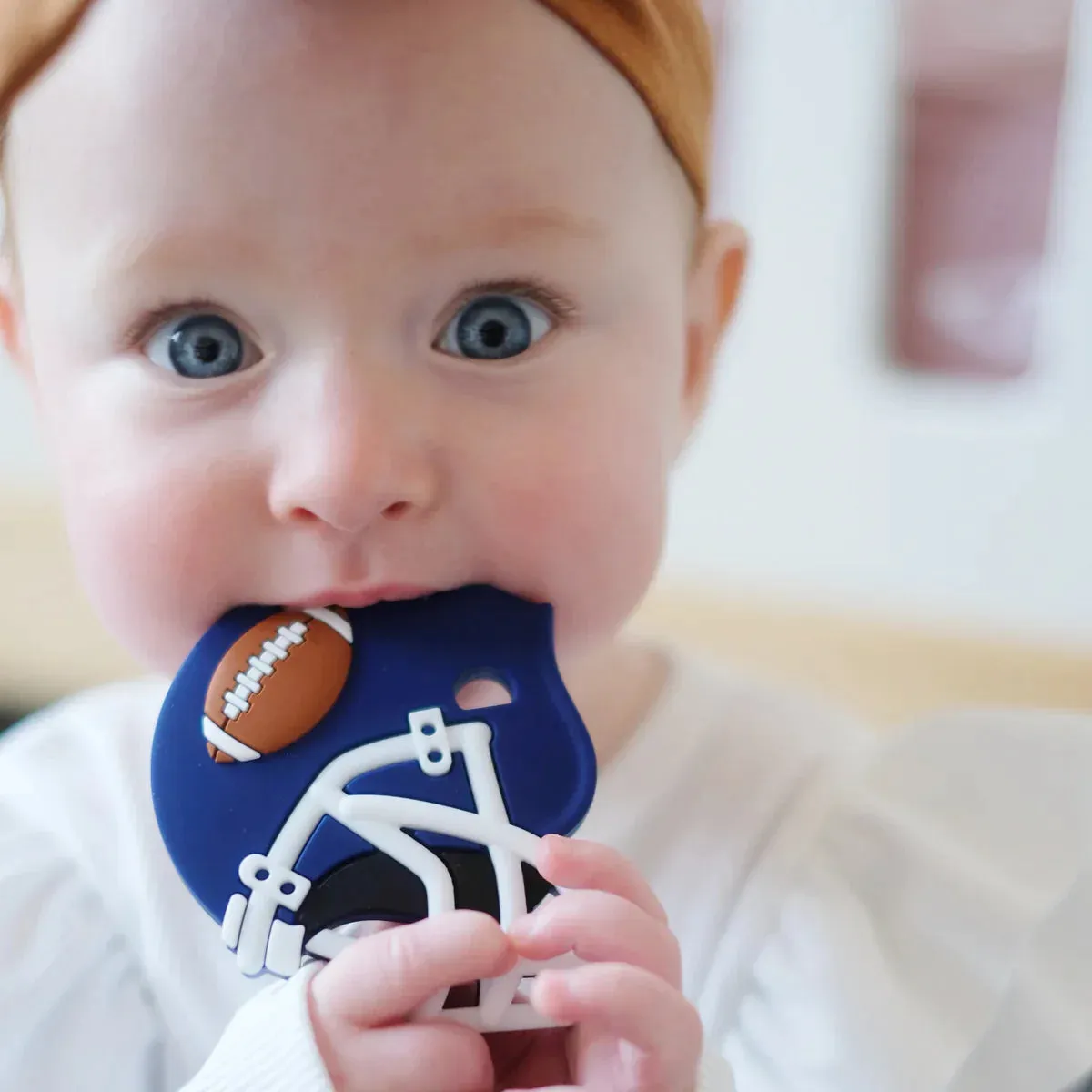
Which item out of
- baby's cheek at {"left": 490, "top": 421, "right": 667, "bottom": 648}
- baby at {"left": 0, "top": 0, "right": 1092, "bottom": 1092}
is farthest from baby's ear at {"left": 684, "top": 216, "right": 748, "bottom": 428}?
baby's cheek at {"left": 490, "top": 421, "right": 667, "bottom": 648}

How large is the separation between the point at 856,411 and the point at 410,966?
97 cm

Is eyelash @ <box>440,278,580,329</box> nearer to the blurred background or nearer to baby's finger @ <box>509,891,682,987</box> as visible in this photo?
baby's finger @ <box>509,891,682,987</box>

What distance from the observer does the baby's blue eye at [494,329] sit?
471 mm

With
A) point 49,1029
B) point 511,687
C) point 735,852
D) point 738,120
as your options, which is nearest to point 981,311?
point 738,120

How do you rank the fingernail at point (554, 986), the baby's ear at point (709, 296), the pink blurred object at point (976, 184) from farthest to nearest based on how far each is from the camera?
the pink blurred object at point (976, 184), the baby's ear at point (709, 296), the fingernail at point (554, 986)

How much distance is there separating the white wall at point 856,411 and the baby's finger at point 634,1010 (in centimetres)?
93

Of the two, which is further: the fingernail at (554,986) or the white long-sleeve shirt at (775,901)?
the white long-sleeve shirt at (775,901)

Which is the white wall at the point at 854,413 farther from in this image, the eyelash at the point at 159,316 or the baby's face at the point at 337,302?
the eyelash at the point at 159,316

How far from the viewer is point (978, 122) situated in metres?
1.15

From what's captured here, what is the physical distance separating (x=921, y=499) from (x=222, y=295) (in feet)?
3.10

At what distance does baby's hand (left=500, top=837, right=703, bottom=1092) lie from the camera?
37cm

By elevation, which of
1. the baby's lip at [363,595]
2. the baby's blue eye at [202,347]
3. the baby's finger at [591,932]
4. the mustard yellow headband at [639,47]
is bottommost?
the baby's finger at [591,932]

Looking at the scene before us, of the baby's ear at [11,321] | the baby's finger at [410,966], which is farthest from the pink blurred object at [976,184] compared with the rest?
the baby's finger at [410,966]

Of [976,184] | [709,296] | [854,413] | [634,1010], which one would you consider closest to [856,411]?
[854,413]
